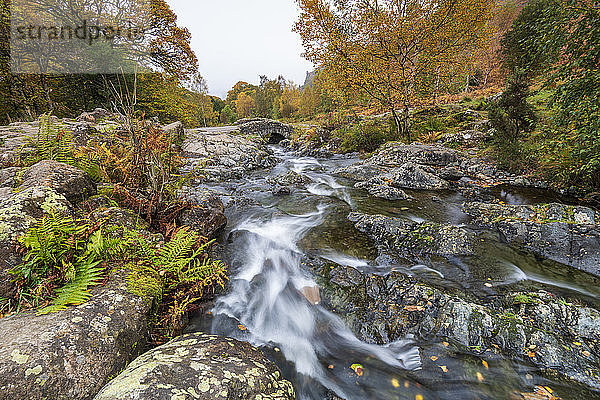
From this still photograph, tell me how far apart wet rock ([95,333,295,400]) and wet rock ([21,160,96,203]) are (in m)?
2.97

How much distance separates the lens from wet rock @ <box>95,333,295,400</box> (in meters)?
1.70

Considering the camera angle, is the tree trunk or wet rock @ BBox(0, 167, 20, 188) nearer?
wet rock @ BBox(0, 167, 20, 188)

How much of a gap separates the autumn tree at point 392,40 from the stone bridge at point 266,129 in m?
9.17

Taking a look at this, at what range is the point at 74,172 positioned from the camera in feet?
12.8

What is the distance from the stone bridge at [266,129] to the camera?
20.7 m

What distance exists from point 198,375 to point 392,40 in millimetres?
14982

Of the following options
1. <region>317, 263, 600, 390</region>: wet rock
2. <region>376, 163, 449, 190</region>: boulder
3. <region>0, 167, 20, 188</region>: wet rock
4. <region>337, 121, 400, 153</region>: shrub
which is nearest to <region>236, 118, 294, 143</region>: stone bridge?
<region>337, 121, 400, 153</region>: shrub

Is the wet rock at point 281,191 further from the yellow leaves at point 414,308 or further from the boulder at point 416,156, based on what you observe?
the yellow leaves at point 414,308

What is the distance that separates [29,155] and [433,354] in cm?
786

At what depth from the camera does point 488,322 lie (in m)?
3.03

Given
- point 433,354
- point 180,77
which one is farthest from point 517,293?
point 180,77

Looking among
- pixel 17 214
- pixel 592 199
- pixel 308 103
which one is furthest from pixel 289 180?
pixel 308 103

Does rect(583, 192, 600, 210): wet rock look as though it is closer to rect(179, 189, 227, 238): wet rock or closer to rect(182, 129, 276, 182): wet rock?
rect(179, 189, 227, 238): wet rock

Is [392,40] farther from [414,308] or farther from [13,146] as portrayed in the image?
[13,146]
